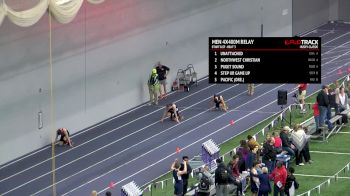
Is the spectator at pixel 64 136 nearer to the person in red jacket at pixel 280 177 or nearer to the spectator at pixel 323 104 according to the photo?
the spectator at pixel 323 104

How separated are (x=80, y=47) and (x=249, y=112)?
6968mm

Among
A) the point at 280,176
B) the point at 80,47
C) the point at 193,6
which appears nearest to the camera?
the point at 280,176

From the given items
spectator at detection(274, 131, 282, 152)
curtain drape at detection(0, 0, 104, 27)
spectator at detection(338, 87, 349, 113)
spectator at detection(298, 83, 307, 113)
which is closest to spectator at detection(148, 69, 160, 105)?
spectator at detection(298, 83, 307, 113)

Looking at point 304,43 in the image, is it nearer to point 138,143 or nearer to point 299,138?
point 299,138

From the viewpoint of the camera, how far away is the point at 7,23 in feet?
137

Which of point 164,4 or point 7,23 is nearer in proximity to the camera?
point 7,23

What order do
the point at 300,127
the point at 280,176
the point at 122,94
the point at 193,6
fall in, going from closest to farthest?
the point at 280,176
the point at 300,127
the point at 122,94
the point at 193,6

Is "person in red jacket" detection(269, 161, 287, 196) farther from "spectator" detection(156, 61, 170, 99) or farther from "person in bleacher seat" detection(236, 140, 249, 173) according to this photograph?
"spectator" detection(156, 61, 170, 99)

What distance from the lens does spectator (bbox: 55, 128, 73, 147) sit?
44500 mm

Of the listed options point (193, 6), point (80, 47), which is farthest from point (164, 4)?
point (80, 47)

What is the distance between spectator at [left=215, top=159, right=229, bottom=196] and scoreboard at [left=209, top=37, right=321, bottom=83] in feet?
8.26

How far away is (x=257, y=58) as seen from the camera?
3531 centimetres

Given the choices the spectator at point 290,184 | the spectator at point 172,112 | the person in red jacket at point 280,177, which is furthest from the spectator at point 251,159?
the spectator at point 172,112

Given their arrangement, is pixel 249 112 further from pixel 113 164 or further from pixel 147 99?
pixel 113 164
